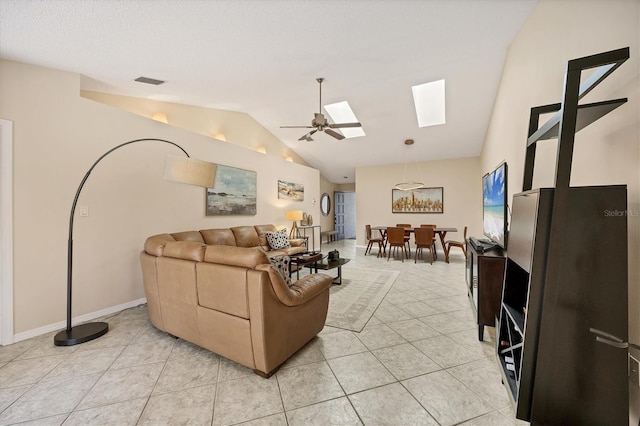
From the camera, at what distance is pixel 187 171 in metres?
2.29

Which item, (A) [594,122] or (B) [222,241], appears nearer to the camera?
(A) [594,122]

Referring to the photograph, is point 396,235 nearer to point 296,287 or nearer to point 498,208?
point 498,208

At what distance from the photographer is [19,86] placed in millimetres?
2463

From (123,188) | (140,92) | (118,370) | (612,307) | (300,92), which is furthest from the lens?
(300,92)

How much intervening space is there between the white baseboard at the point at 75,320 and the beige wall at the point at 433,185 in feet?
21.2

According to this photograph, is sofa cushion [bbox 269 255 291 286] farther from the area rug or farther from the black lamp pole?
the black lamp pole

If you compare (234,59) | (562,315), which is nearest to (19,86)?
(234,59)

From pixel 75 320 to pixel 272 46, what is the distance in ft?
12.3

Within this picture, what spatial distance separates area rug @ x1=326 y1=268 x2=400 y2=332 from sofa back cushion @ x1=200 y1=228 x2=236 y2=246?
207 centimetres

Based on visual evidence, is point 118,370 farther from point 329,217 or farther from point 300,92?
point 329,217

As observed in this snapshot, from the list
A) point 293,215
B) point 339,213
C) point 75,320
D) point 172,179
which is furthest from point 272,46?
point 339,213

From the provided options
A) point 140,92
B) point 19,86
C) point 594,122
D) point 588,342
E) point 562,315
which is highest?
point 140,92

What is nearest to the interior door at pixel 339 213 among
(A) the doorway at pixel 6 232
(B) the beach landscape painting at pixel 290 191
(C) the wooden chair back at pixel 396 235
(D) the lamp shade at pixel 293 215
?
(B) the beach landscape painting at pixel 290 191

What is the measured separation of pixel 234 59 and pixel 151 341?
10.3 ft
